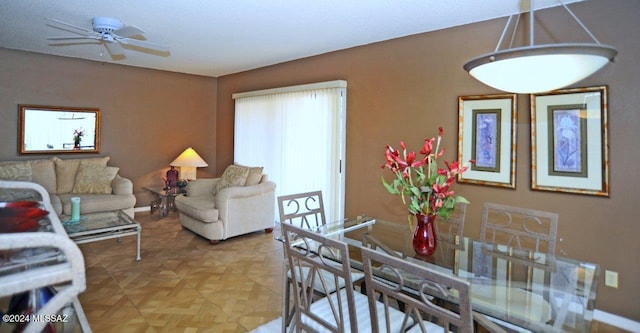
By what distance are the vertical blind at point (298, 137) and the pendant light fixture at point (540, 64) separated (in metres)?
2.74

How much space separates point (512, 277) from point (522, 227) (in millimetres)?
1085

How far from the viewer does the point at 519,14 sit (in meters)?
2.95

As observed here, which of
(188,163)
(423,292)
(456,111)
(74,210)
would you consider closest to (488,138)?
(456,111)

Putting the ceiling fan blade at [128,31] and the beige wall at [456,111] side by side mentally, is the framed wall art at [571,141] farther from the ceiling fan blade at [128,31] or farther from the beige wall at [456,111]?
the ceiling fan blade at [128,31]

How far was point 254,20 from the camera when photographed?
333cm

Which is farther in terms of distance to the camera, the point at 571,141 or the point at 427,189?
the point at 571,141

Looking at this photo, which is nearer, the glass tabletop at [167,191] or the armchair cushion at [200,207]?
the armchair cushion at [200,207]

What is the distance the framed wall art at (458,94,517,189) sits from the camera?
9.89 feet

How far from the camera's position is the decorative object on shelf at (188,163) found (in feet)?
19.0

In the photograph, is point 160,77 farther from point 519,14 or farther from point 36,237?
point 36,237

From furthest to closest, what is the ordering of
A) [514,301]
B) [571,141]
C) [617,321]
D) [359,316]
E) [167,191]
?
1. [167,191]
2. [571,141]
3. [617,321]
4. [359,316]
5. [514,301]

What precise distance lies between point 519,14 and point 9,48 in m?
6.07

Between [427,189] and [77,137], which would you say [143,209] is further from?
[427,189]

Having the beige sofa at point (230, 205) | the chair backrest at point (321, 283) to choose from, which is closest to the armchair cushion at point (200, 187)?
the beige sofa at point (230, 205)
